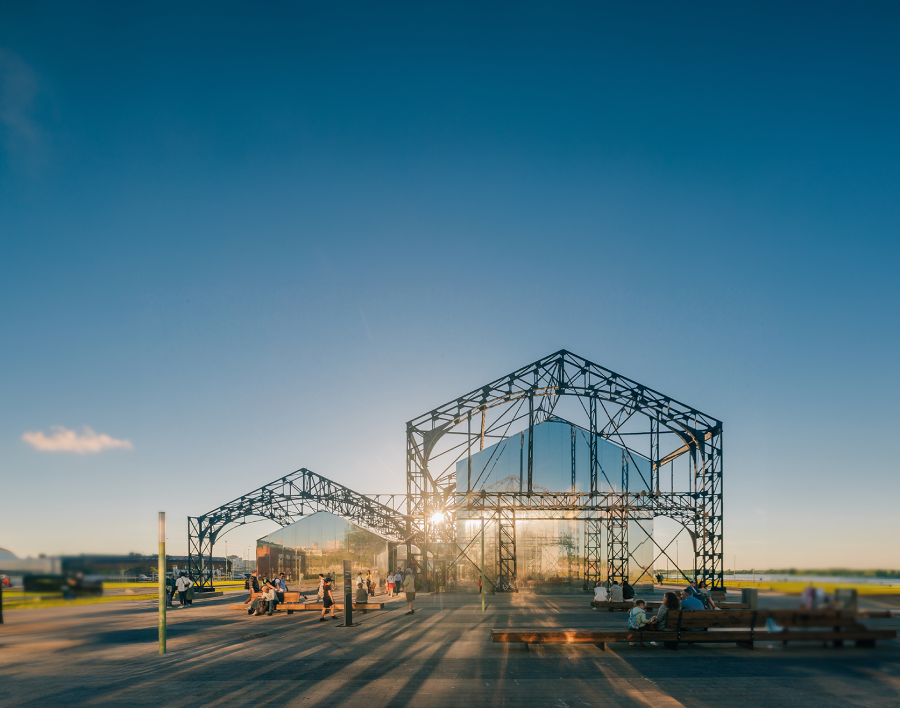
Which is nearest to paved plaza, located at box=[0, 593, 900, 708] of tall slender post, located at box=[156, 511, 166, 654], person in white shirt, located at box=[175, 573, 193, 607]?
tall slender post, located at box=[156, 511, 166, 654]

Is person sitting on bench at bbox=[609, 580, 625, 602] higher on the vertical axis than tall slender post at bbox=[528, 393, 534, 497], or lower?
lower

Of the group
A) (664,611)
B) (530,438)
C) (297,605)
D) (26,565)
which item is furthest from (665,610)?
(530,438)

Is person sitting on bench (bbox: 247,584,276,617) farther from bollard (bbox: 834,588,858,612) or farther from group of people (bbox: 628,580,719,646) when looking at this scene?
bollard (bbox: 834,588,858,612)

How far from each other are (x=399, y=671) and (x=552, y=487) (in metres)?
30.5

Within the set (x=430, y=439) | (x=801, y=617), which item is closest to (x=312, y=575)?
(x=430, y=439)

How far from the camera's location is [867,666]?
4.70 meters

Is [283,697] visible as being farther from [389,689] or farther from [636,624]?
[636,624]

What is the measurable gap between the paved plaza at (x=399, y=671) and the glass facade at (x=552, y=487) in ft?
82.5

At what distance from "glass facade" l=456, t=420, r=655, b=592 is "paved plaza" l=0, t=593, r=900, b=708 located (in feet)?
82.5

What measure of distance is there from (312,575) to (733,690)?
4341 cm

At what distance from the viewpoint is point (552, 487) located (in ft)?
132

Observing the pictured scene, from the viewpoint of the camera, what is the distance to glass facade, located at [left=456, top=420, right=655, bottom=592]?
1578 inches

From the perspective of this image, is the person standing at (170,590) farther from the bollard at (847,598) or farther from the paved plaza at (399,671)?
the bollard at (847,598)

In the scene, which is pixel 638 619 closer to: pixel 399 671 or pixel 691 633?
pixel 691 633
